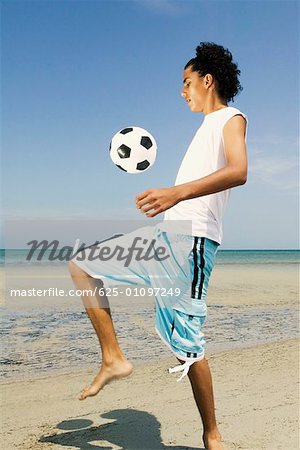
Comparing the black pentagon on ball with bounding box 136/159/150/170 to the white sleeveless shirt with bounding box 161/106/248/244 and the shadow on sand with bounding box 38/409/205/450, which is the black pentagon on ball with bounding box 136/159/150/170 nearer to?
the white sleeveless shirt with bounding box 161/106/248/244

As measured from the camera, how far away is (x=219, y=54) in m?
3.66

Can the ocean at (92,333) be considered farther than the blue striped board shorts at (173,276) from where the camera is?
Yes

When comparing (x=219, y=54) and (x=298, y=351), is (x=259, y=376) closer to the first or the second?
(x=298, y=351)

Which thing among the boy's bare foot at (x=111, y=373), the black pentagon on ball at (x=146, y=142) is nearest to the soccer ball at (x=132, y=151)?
the black pentagon on ball at (x=146, y=142)

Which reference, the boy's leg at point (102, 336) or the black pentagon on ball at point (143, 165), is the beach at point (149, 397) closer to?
the boy's leg at point (102, 336)

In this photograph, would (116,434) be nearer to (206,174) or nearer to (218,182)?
(206,174)

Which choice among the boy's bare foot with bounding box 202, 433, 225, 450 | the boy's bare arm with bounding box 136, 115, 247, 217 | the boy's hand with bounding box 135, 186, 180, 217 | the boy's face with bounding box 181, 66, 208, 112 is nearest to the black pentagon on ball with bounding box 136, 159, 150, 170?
the boy's face with bounding box 181, 66, 208, 112

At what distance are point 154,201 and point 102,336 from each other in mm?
1046

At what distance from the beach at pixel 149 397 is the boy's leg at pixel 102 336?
0.90 meters

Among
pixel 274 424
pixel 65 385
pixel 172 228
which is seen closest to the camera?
pixel 172 228

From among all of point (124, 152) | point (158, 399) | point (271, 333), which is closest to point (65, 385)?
point (158, 399)

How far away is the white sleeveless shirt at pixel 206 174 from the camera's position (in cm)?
334

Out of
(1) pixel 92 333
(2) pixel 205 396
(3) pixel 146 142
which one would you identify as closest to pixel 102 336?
(2) pixel 205 396

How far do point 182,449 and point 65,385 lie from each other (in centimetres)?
187
